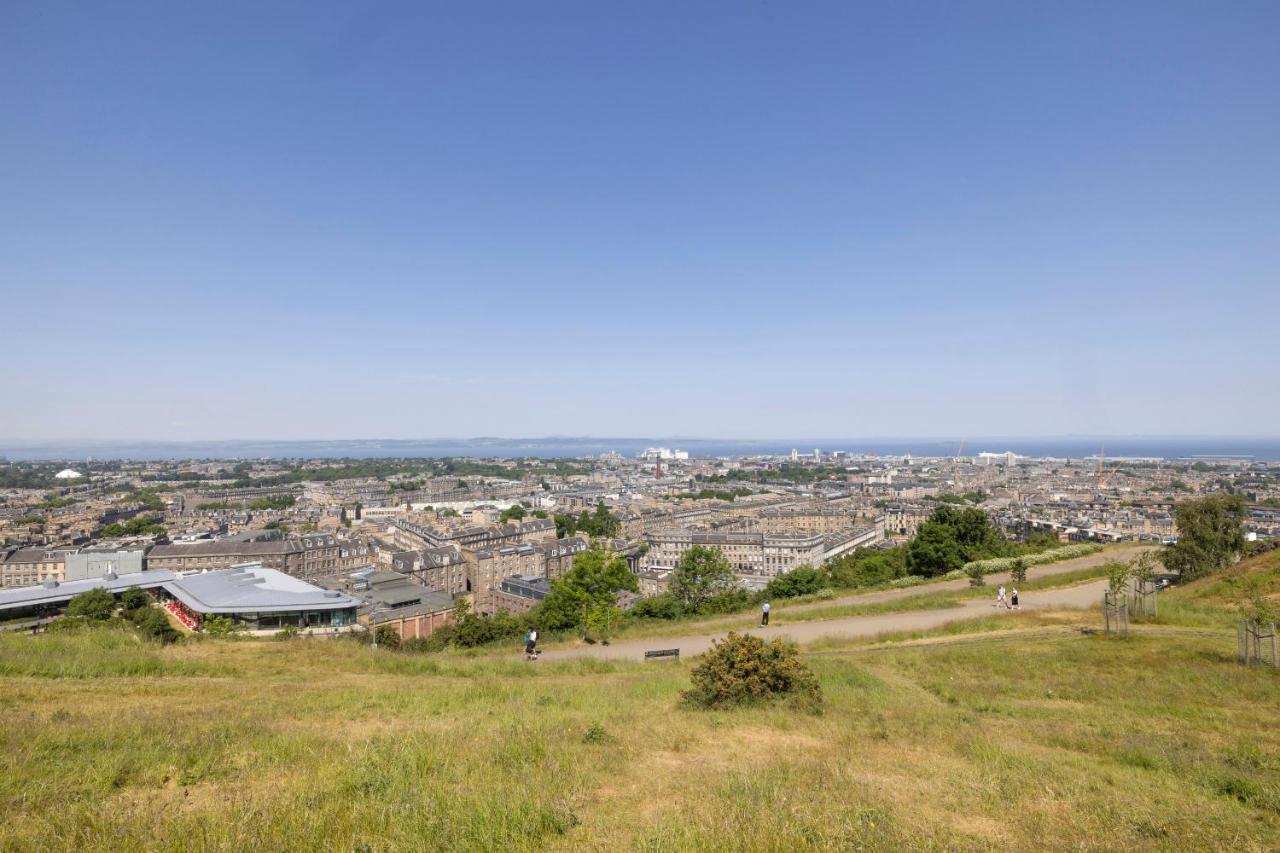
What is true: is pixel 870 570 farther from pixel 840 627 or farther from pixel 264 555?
pixel 264 555

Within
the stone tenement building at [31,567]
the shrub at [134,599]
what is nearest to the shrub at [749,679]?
the shrub at [134,599]

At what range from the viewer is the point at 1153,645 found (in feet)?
44.0

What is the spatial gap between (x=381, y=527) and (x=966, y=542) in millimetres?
86741

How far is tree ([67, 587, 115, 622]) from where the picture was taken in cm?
2925

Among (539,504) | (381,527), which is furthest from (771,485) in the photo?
(381,527)

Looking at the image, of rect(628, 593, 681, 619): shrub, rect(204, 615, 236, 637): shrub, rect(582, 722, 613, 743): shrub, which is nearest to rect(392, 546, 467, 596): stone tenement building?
rect(628, 593, 681, 619): shrub

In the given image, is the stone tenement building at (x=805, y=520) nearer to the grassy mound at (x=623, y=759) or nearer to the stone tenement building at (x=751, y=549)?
the stone tenement building at (x=751, y=549)

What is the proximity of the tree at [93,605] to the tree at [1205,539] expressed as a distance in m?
49.0

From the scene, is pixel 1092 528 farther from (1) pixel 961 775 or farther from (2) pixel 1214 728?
(1) pixel 961 775

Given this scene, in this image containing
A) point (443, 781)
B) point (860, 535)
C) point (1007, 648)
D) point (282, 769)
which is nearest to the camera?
point (443, 781)

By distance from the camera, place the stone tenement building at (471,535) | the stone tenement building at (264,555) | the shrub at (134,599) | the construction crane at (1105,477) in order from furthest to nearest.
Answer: the construction crane at (1105,477), the stone tenement building at (471,535), the stone tenement building at (264,555), the shrub at (134,599)

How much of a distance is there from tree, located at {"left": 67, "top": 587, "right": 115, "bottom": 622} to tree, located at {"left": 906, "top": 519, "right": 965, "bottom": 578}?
43.2m

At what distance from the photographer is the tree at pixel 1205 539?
78.4 ft

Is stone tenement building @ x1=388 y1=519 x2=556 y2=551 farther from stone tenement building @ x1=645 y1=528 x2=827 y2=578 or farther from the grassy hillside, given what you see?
the grassy hillside
